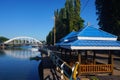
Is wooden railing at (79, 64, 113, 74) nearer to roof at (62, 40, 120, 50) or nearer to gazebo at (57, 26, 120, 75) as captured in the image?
gazebo at (57, 26, 120, 75)

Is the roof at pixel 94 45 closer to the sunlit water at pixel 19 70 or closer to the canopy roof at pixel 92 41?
the canopy roof at pixel 92 41

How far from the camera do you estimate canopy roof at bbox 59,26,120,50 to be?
15742mm

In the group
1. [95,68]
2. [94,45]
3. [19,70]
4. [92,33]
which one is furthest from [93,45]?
[19,70]

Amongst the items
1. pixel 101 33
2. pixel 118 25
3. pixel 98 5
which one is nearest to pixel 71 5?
pixel 98 5

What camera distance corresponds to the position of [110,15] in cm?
3600

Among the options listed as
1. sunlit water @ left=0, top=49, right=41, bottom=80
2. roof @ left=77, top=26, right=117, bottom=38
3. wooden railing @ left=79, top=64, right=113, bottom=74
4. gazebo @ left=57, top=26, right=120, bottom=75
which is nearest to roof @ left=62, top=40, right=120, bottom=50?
gazebo @ left=57, top=26, right=120, bottom=75

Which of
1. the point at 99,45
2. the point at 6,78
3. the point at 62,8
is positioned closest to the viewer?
the point at 99,45

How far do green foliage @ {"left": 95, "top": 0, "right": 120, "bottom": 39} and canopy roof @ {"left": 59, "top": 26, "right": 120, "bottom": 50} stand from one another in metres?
14.1

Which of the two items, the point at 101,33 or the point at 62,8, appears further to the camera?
the point at 62,8

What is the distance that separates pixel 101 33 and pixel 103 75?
10.0 feet

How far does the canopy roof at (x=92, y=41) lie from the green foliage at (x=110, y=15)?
14084 millimetres

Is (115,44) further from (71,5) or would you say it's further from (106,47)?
(71,5)

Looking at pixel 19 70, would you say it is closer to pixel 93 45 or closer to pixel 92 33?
pixel 92 33

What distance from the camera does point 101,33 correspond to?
57.6 feet
